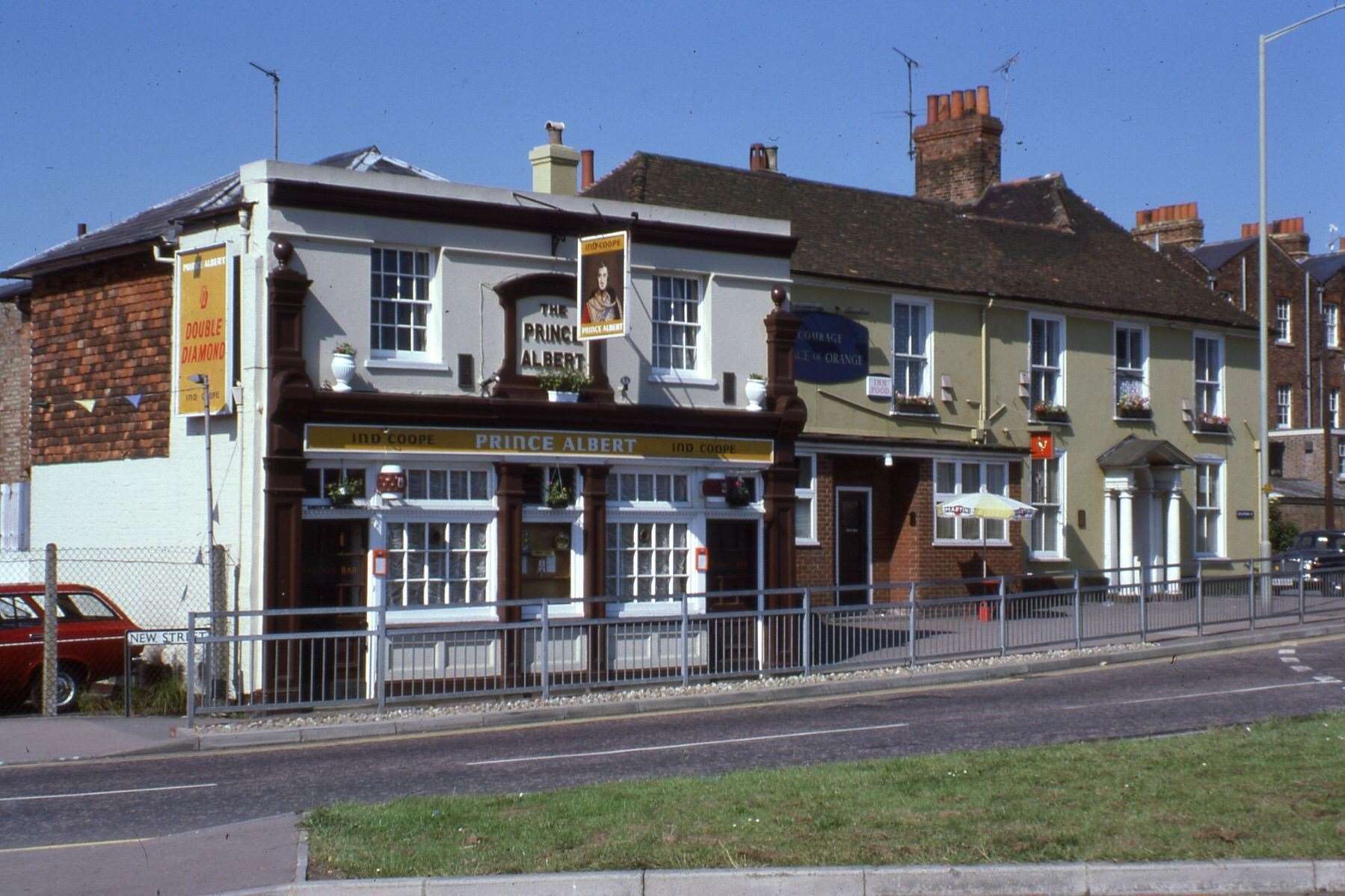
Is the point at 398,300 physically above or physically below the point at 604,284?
below

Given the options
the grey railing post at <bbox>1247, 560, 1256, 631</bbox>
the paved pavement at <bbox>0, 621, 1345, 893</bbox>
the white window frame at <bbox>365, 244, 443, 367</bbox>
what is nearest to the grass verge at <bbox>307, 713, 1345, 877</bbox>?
the paved pavement at <bbox>0, 621, 1345, 893</bbox>

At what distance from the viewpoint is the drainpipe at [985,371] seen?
30.7 metres

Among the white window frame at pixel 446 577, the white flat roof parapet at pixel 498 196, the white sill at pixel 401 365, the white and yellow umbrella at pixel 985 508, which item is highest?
the white flat roof parapet at pixel 498 196

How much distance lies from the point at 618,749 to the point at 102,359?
11.2 meters

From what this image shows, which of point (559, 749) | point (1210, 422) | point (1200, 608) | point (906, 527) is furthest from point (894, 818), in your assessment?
point (1210, 422)

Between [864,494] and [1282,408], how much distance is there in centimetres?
2557

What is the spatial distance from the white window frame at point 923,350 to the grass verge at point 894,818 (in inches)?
715

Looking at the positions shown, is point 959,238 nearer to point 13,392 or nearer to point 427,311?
point 427,311

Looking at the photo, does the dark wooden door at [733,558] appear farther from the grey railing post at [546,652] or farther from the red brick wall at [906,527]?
the red brick wall at [906,527]

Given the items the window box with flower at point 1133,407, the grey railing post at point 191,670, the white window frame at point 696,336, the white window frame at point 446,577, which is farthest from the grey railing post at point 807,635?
the window box with flower at point 1133,407

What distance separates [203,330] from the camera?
20.0 m

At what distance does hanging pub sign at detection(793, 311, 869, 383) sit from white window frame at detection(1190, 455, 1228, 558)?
409 inches

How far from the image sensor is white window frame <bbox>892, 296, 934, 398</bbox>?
97.5ft

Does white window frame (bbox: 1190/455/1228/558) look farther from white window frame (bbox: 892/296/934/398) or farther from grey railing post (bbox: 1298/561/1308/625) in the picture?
white window frame (bbox: 892/296/934/398)
